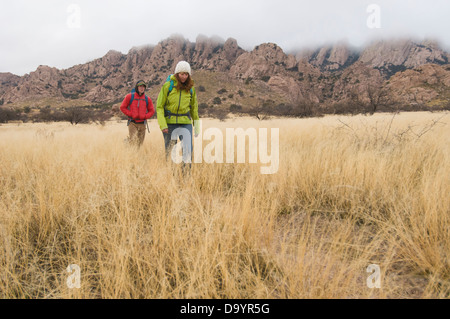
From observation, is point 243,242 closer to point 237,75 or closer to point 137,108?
point 137,108

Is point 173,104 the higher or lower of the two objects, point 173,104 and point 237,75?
the lower

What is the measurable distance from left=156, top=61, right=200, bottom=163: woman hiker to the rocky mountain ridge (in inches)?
2021

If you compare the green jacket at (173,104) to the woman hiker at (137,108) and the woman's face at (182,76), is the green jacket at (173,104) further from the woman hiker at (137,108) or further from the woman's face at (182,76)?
the woman hiker at (137,108)

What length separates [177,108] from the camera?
385 centimetres

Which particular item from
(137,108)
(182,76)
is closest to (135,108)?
(137,108)

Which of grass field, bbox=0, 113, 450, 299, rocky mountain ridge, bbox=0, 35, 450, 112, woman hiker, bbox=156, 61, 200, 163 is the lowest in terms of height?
grass field, bbox=0, 113, 450, 299

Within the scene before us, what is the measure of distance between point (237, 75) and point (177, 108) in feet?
281

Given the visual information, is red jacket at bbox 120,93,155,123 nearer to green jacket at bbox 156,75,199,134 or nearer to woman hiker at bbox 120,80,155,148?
woman hiker at bbox 120,80,155,148

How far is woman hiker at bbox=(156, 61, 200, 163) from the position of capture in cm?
373

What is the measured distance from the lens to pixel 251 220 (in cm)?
173

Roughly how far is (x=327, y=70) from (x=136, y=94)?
502ft

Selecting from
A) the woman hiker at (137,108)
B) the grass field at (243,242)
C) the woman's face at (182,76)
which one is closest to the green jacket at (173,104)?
the woman's face at (182,76)

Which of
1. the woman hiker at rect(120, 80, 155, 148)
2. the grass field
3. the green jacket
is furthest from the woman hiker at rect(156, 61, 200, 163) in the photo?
the woman hiker at rect(120, 80, 155, 148)
